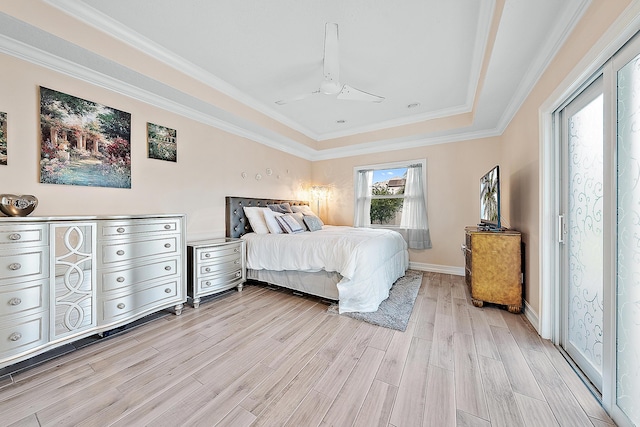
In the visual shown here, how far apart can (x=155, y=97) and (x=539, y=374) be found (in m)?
4.37

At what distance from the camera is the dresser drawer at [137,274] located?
2016 millimetres

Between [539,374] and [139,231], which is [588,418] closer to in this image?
[539,374]

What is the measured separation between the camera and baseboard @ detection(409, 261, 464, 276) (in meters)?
4.11

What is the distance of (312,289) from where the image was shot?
2.94m

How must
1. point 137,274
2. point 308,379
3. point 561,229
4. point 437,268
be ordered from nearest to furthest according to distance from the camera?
point 308,379 → point 561,229 → point 137,274 → point 437,268

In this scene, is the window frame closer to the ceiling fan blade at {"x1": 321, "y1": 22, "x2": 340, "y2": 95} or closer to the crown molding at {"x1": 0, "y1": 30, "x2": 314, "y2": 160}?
the crown molding at {"x1": 0, "y1": 30, "x2": 314, "y2": 160}

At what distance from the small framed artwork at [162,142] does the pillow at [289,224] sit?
5.23ft

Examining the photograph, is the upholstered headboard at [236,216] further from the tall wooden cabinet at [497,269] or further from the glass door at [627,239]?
the glass door at [627,239]

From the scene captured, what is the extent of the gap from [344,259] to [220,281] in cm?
162

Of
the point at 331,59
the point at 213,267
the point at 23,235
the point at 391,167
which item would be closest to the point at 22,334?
the point at 23,235

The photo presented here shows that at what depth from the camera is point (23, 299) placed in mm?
1585

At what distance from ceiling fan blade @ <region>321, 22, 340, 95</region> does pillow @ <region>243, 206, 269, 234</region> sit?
2103mm

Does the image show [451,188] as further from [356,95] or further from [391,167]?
[356,95]

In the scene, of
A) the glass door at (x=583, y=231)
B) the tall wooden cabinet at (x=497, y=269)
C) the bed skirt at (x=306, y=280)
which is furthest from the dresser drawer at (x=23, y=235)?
the tall wooden cabinet at (x=497, y=269)
